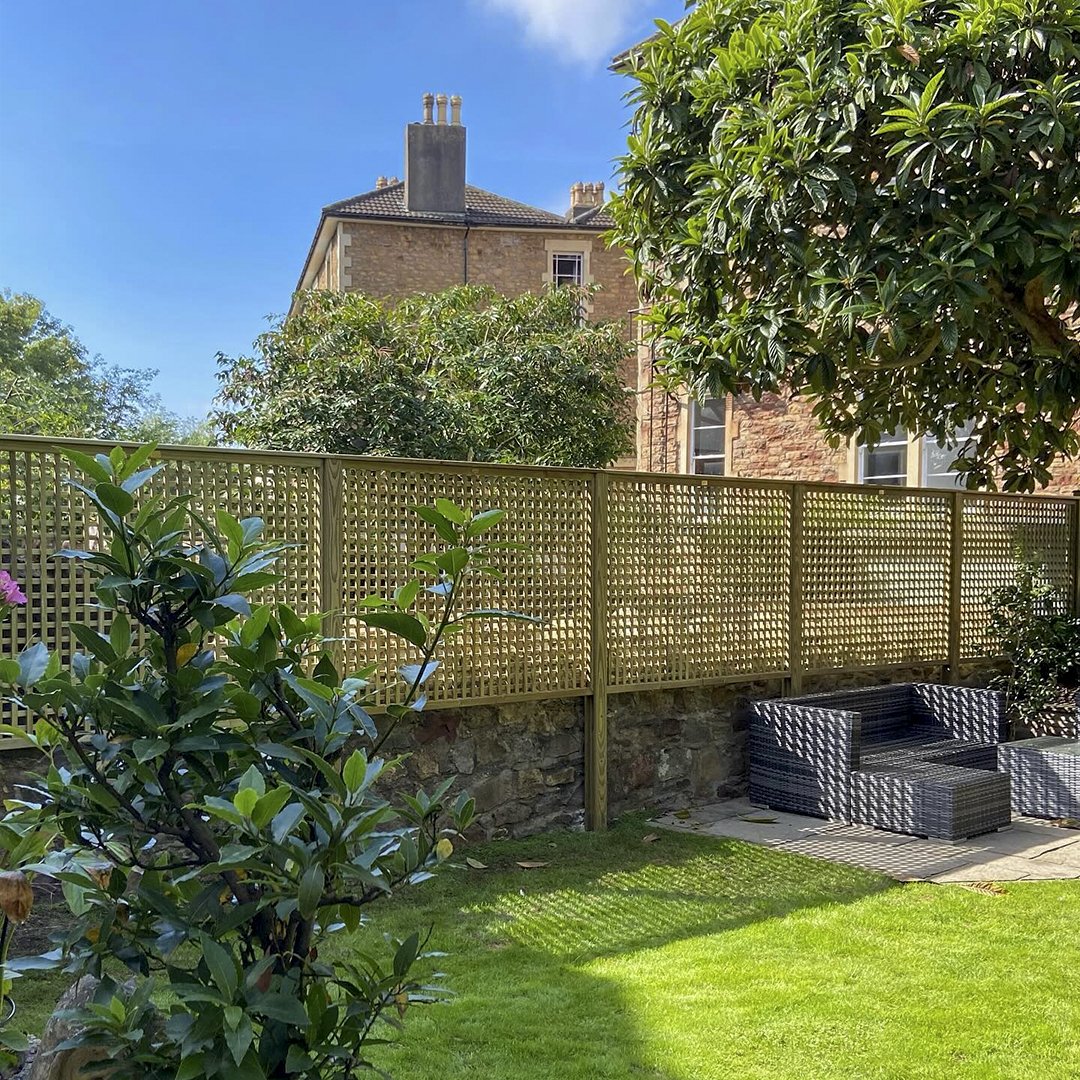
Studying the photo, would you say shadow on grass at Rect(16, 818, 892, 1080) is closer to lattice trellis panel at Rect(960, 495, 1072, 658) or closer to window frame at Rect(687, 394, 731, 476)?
lattice trellis panel at Rect(960, 495, 1072, 658)

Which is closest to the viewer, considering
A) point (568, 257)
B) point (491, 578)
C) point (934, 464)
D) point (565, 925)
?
point (565, 925)

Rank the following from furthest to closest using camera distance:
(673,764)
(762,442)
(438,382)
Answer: (762,442), (438,382), (673,764)

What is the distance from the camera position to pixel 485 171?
28.4m

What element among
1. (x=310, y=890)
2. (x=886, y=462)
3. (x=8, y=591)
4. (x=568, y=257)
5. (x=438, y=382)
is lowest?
(x=310, y=890)

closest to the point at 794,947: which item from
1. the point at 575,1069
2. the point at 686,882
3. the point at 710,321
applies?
the point at 686,882

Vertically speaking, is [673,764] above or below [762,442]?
below

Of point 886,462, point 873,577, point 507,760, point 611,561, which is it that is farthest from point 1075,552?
point 507,760

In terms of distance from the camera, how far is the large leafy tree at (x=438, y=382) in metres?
12.5

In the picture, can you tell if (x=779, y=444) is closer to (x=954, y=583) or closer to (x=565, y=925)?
(x=954, y=583)

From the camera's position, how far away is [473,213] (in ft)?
88.3

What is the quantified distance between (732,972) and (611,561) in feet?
9.60

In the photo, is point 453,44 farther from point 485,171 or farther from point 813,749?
point 813,749

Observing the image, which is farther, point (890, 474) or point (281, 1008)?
point (890, 474)

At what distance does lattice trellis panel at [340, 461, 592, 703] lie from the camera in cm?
571
